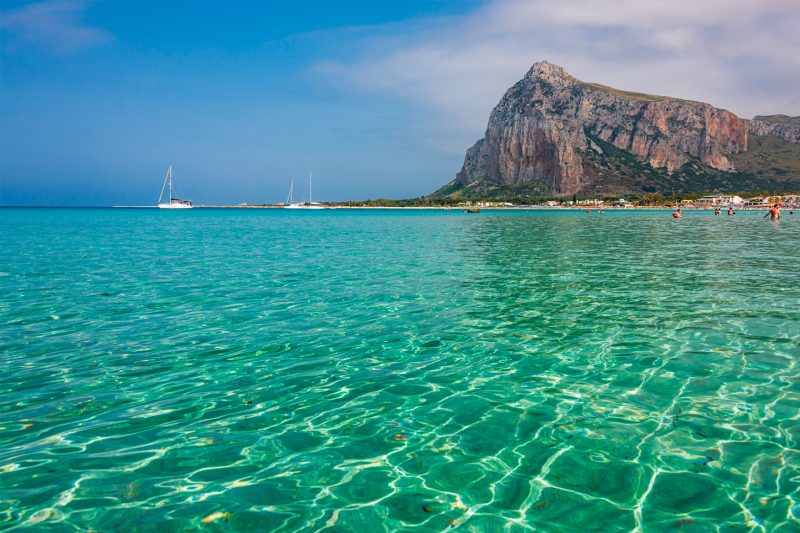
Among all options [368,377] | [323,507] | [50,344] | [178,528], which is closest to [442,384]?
[368,377]

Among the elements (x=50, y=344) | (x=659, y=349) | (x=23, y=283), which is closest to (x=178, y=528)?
(x=50, y=344)

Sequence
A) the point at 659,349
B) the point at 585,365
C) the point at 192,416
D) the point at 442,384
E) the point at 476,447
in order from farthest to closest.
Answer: the point at 659,349 < the point at 585,365 < the point at 442,384 < the point at 192,416 < the point at 476,447

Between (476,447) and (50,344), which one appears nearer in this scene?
(476,447)

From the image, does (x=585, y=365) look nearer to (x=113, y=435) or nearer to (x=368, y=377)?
(x=368, y=377)

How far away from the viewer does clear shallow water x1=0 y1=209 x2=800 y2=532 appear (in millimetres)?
5648

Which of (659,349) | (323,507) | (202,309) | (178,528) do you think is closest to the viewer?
(178,528)

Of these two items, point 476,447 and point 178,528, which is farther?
point 476,447

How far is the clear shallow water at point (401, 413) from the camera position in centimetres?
565

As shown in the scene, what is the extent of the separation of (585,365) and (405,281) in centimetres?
1262

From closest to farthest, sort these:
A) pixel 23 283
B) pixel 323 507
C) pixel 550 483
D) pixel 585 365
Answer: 1. pixel 323 507
2. pixel 550 483
3. pixel 585 365
4. pixel 23 283

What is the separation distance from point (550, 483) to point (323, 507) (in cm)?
288

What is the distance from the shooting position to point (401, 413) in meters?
8.16

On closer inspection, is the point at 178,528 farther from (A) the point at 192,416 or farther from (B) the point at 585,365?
(B) the point at 585,365

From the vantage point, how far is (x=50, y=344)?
12.1 meters
